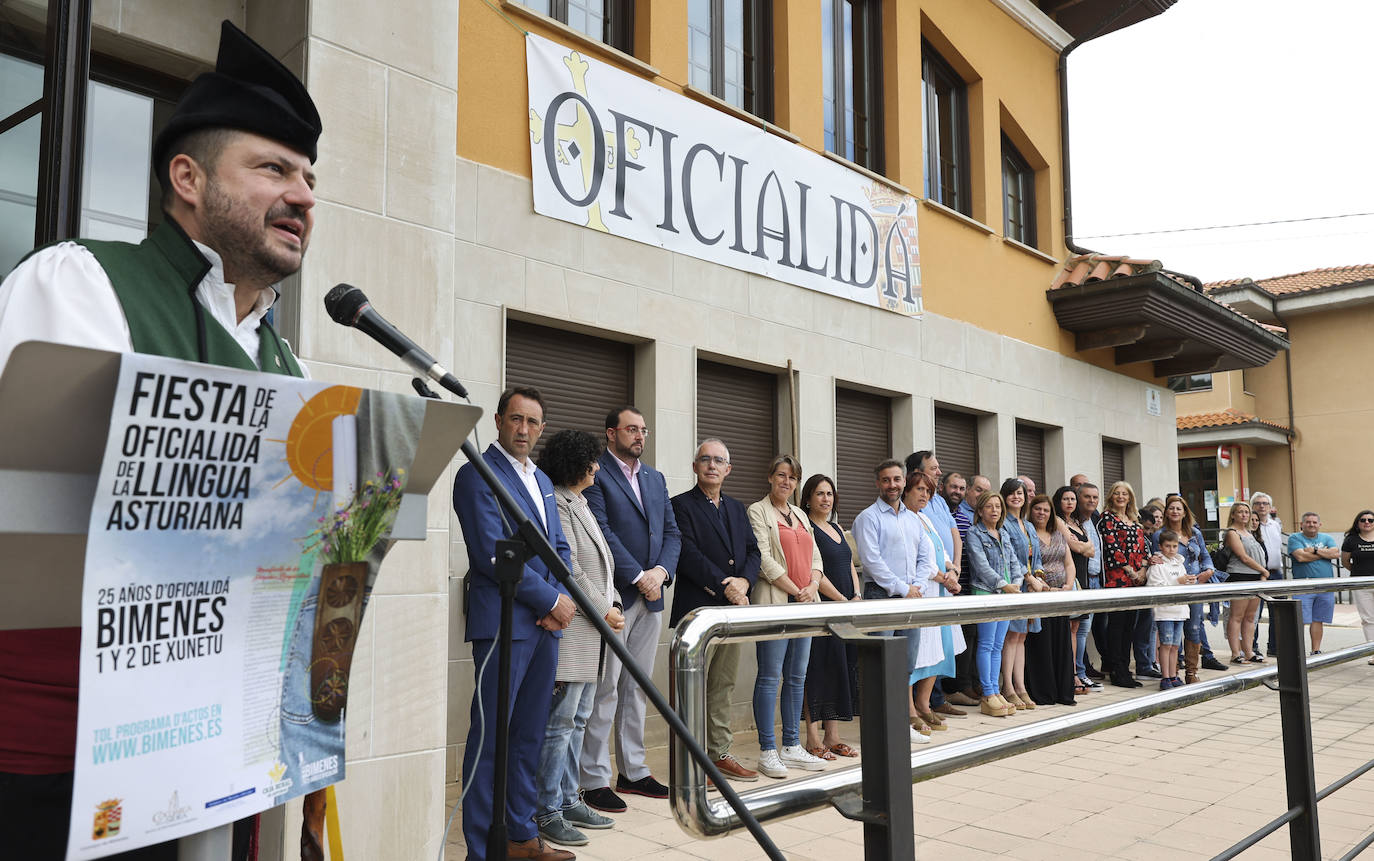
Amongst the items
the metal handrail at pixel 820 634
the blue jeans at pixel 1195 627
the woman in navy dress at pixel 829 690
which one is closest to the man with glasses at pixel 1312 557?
the blue jeans at pixel 1195 627

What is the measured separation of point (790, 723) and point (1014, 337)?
248 inches

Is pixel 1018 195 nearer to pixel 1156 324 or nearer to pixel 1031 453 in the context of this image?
pixel 1156 324

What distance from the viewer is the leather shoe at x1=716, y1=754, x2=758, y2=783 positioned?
211 inches

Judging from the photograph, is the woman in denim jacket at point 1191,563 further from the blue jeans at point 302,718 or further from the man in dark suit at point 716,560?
the blue jeans at point 302,718

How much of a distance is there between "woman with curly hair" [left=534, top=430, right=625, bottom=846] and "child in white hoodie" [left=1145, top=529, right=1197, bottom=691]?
621cm

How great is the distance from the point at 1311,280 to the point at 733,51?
2388cm

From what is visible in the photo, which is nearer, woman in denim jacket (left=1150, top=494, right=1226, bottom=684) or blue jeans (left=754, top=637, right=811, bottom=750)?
blue jeans (left=754, top=637, right=811, bottom=750)

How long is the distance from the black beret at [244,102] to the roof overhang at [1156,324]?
1097cm

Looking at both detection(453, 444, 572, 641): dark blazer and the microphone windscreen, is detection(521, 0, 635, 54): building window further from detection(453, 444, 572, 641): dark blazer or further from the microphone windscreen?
the microphone windscreen

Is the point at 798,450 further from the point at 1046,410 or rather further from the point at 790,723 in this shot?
the point at 1046,410

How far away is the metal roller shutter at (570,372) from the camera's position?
623cm

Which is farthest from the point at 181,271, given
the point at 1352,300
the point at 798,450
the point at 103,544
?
the point at 1352,300

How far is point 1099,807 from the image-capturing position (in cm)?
515

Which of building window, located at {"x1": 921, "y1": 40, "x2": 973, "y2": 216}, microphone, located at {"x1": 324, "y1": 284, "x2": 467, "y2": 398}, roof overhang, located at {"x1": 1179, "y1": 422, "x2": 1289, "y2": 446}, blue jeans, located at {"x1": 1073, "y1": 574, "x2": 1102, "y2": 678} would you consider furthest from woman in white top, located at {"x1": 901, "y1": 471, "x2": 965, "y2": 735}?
roof overhang, located at {"x1": 1179, "y1": 422, "x2": 1289, "y2": 446}
